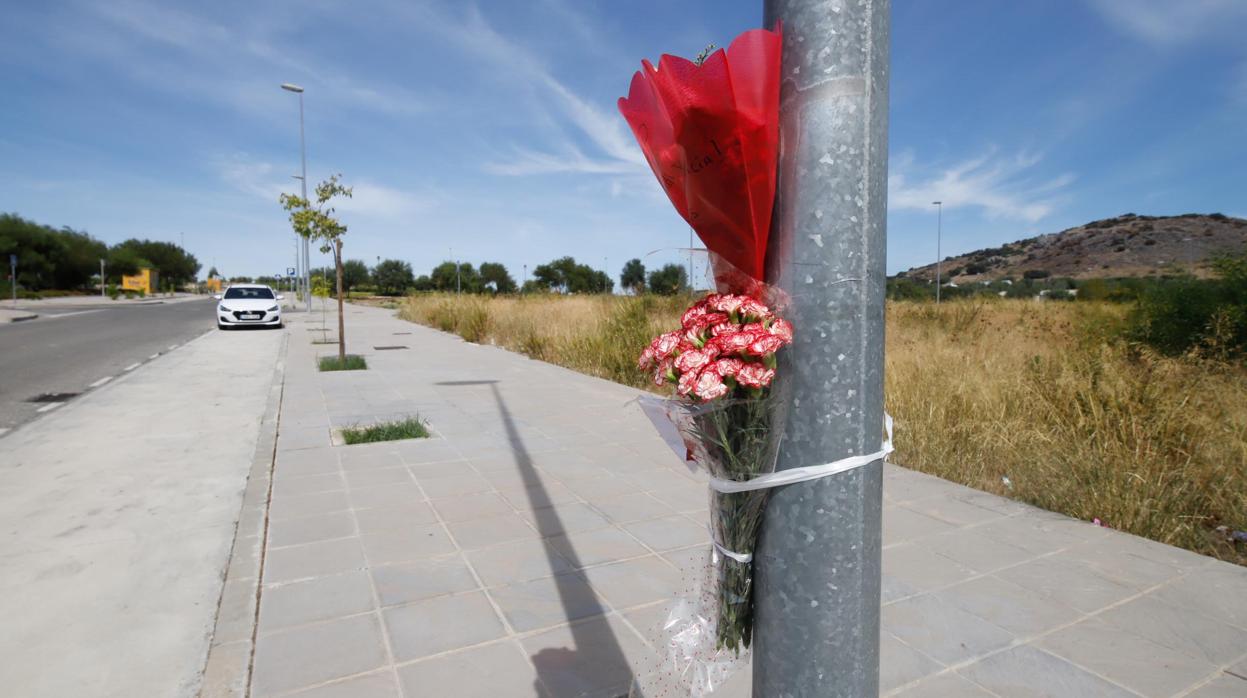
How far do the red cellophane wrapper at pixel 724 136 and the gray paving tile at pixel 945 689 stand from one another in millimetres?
2008

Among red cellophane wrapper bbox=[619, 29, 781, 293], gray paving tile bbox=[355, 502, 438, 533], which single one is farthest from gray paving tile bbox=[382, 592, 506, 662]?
red cellophane wrapper bbox=[619, 29, 781, 293]

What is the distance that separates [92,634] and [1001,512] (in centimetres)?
502

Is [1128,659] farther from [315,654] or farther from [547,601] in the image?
[315,654]

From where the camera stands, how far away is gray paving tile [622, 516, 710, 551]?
3.95 metres

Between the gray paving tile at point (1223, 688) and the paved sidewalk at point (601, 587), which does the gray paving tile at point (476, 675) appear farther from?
the gray paving tile at point (1223, 688)

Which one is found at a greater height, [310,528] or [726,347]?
[726,347]

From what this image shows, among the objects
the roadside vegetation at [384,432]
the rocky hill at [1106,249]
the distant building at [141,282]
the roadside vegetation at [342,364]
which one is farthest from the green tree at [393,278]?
the roadside vegetation at [384,432]

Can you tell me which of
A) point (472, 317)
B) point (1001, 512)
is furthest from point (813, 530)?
point (472, 317)

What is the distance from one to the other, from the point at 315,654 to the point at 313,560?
1.03m

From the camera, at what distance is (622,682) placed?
8.45 ft

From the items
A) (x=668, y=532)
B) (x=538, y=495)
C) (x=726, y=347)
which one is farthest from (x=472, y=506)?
(x=726, y=347)

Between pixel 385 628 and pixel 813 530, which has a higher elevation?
pixel 813 530

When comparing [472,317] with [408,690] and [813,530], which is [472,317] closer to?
[408,690]

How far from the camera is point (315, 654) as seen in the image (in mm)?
2752
